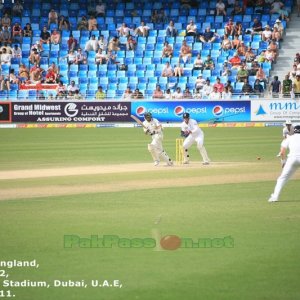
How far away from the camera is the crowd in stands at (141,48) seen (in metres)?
38.7

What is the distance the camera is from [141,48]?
41969 mm

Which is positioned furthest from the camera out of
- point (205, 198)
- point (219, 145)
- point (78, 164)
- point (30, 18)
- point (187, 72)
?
point (30, 18)

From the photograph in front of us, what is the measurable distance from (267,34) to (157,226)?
92.1 ft

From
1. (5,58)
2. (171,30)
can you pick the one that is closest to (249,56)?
(171,30)

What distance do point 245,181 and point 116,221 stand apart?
600 centimetres

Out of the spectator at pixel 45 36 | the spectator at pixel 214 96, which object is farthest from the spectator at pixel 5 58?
the spectator at pixel 214 96

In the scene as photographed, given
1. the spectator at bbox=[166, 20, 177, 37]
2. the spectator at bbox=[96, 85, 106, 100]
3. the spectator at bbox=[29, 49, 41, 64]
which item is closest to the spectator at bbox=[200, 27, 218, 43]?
the spectator at bbox=[166, 20, 177, 37]

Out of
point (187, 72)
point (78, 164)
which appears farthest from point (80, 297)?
point (187, 72)

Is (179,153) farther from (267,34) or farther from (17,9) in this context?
(17,9)

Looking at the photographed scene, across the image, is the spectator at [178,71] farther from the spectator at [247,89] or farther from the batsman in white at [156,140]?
the batsman in white at [156,140]

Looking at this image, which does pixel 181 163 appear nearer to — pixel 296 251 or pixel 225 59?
pixel 296 251

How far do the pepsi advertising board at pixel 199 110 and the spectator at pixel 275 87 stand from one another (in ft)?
3.59

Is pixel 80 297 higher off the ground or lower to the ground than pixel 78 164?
higher

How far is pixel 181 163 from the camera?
2430 cm
